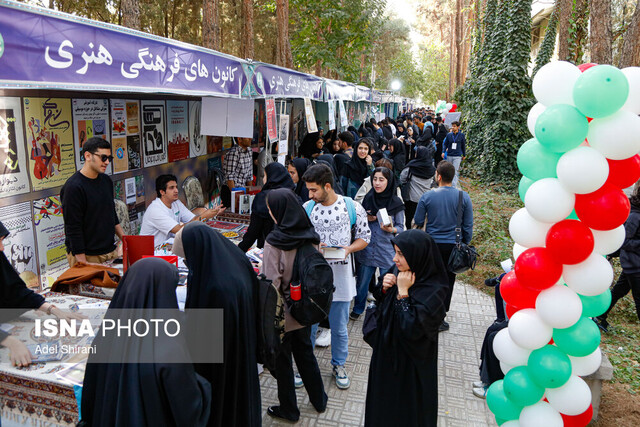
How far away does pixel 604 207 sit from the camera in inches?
98.5

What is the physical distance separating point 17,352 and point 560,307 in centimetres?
313

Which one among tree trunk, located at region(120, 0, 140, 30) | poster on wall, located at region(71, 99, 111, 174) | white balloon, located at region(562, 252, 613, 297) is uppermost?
tree trunk, located at region(120, 0, 140, 30)

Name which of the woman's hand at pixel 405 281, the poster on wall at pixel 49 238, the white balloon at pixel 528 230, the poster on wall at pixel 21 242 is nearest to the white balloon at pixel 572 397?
the white balloon at pixel 528 230

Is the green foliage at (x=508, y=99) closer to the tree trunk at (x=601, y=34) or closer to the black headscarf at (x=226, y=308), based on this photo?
the tree trunk at (x=601, y=34)

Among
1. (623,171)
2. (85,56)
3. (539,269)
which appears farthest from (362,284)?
(85,56)

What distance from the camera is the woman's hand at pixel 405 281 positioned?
2756 mm

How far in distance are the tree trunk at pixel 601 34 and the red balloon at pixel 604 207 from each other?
5680 millimetres

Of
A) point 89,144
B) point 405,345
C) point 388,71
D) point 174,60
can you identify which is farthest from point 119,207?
point 388,71

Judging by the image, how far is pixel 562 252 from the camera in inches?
101

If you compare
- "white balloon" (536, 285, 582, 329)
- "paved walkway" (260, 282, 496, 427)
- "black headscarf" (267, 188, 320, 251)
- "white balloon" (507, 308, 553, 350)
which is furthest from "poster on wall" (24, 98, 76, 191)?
"white balloon" (536, 285, 582, 329)

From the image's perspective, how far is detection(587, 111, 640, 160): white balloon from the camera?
2.40 metres

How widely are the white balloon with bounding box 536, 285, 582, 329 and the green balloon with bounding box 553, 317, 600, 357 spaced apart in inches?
3.2

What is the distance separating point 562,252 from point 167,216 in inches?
138

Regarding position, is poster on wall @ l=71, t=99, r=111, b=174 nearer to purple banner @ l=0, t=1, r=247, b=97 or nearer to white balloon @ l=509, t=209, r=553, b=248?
purple banner @ l=0, t=1, r=247, b=97
